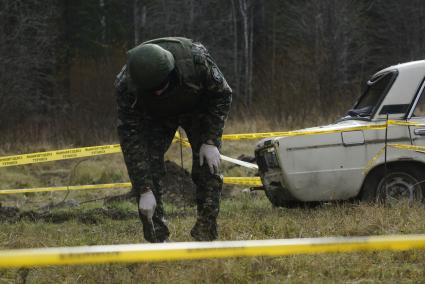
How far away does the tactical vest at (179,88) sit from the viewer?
4.53 metres

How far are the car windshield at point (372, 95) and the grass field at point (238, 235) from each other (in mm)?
1177

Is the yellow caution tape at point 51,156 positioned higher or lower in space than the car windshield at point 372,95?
lower

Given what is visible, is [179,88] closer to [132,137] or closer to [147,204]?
[132,137]

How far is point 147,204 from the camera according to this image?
456 cm

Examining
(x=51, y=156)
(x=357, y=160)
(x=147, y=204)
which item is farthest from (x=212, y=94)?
(x=51, y=156)

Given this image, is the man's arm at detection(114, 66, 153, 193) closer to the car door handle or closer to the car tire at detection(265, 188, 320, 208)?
the car tire at detection(265, 188, 320, 208)

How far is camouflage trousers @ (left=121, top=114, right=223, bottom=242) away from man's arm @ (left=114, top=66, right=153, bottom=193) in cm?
8

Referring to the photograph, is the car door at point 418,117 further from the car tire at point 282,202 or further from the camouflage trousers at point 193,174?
the camouflage trousers at point 193,174

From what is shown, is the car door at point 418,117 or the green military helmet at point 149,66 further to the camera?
the car door at point 418,117

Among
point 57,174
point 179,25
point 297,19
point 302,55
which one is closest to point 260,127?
point 57,174

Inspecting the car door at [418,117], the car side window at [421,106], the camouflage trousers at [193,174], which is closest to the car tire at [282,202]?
the car door at [418,117]

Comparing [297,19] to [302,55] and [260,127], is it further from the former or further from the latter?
[260,127]

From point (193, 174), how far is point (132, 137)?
1.96 ft

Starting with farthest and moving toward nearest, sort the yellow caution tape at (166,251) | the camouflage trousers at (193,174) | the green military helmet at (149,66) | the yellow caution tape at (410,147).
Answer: the yellow caution tape at (410,147)
the camouflage trousers at (193,174)
the green military helmet at (149,66)
the yellow caution tape at (166,251)
